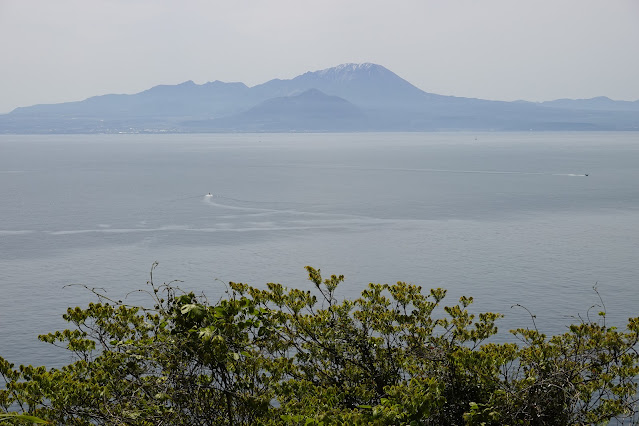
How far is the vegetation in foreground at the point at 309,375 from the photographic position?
1164 cm

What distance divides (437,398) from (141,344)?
5243 mm

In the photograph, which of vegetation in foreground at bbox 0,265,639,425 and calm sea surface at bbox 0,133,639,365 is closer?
vegetation in foreground at bbox 0,265,639,425

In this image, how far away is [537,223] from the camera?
8625 cm

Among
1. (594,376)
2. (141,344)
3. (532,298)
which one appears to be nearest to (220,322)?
(141,344)

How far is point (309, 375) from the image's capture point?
17.7 m

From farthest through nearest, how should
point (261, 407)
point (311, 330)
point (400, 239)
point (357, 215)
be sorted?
1. point (357, 215)
2. point (400, 239)
3. point (311, 330)
4. point (261, 407)

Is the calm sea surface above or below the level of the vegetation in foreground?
below

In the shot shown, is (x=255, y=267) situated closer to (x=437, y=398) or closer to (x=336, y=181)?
(x=437, y=398)

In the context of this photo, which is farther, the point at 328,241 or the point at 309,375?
the point at 328,241

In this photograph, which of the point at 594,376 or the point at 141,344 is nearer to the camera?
the point at 141,344

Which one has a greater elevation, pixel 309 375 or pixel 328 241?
pixel 309 375

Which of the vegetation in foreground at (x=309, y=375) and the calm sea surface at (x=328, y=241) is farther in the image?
the calm sea surface at (x=328, y=241)

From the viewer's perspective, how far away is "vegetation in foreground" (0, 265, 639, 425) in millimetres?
11641

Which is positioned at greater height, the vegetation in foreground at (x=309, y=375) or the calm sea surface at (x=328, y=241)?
the vegetation in foreground at (x=309, y=375)
